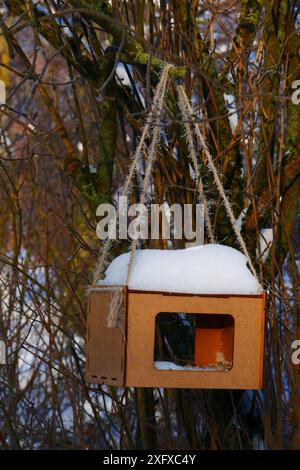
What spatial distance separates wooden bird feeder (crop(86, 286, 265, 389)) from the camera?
2293 mm

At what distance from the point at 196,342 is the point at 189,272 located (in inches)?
20.6

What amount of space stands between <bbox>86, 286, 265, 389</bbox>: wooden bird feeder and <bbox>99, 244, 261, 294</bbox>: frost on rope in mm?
23

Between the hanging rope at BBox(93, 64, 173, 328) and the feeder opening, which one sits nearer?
the hanging rope at BBox(93, 64, 173, 328)

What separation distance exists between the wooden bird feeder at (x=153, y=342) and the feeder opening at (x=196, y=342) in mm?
48

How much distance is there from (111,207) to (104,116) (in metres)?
0.34

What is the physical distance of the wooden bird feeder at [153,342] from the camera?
2.29 meters

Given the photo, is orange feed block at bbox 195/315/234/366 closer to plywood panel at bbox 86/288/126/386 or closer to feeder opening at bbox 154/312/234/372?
feeder opening at bbox 154/312/234/372

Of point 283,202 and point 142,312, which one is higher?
point 283,202

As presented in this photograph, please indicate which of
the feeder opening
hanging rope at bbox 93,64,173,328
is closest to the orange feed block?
the feeder opening

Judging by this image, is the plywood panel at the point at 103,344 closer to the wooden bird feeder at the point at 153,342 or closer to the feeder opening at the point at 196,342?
the wooden bird feeder at the point at 153,342

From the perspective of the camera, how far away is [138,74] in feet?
10.7

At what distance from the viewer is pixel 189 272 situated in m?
2.35
